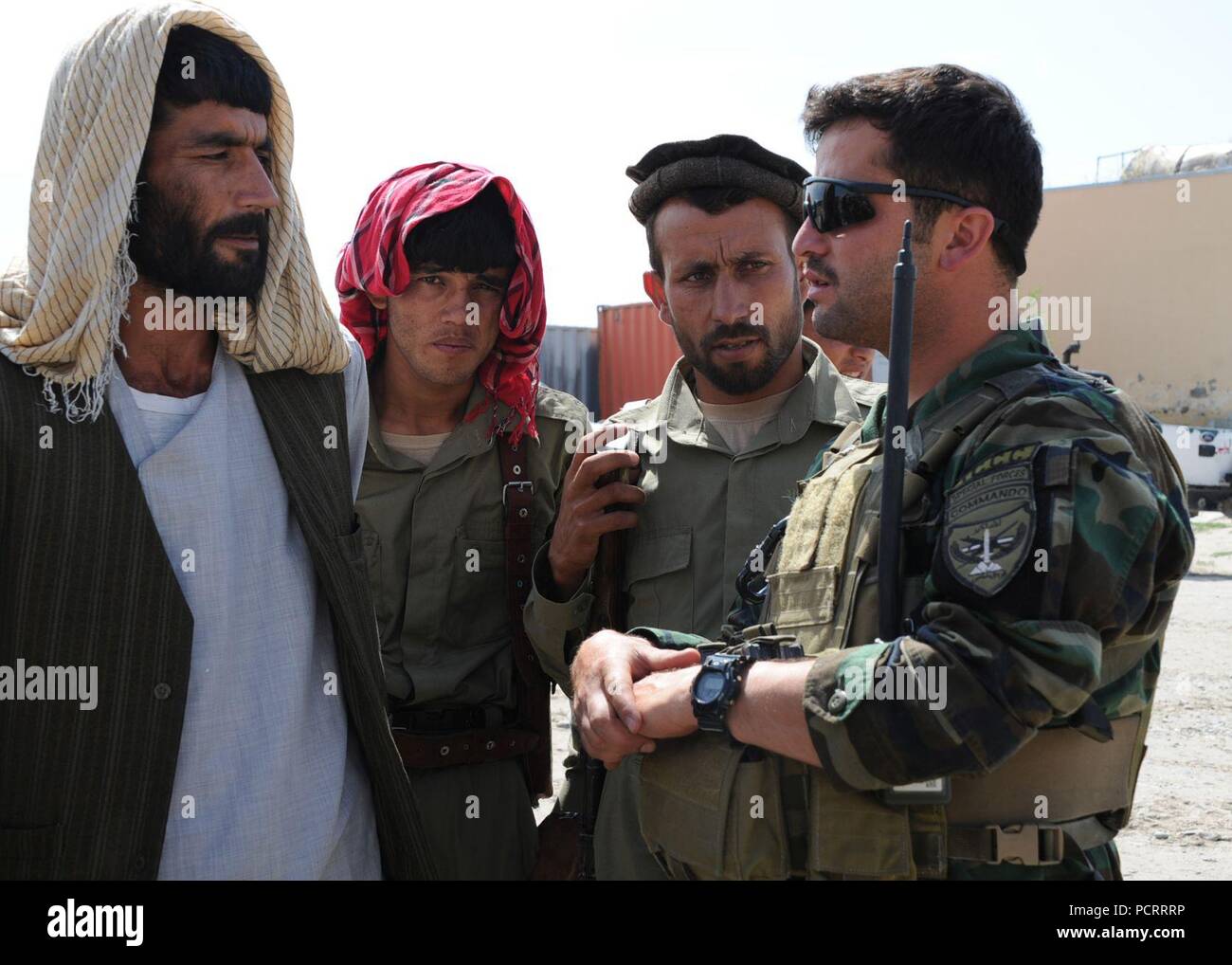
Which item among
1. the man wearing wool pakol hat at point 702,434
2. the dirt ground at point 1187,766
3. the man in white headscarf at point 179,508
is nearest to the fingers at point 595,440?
the man wearing wool pakol hat at point 702,434

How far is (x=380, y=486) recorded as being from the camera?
3.24 m

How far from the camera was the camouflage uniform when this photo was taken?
164cm

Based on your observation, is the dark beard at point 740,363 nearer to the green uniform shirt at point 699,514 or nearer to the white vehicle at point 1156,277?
the green uniform shirt at point 699,514

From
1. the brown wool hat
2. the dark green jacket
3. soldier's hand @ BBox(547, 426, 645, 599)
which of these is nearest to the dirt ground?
soldier's hand @ BBox(547, 426, 645, 599)

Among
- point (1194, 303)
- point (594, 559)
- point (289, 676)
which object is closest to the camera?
point (289, 676)

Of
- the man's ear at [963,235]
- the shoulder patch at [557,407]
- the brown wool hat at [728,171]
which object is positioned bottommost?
the shoulder patch at [557,407]

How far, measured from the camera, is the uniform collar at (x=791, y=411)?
2.95 m

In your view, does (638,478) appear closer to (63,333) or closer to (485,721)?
(485,721)

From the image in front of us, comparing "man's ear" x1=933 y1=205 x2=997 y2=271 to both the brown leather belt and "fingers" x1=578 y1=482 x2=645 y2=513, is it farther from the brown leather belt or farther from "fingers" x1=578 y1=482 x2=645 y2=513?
the brown leather belt

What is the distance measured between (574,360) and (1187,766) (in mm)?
15353

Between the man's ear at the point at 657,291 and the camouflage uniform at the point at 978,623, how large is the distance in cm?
120

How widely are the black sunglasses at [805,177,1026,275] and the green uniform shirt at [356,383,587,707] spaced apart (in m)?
1.38
